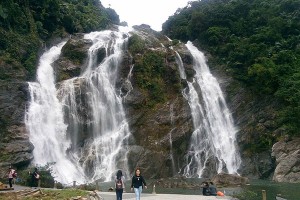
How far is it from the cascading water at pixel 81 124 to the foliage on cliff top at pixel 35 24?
3322mm

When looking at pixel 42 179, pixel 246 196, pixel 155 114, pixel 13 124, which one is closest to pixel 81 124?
pixel 13 124

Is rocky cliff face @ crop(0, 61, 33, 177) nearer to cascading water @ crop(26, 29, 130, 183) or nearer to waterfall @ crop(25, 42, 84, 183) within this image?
waterfall @ crop(25, 42, 84, 183)

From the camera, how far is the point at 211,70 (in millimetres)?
47125

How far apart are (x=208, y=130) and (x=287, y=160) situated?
8.75 m

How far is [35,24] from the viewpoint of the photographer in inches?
1960

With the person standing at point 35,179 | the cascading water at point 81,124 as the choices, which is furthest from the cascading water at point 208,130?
the person standing at point 35,179

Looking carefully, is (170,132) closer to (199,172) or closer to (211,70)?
(199,172)

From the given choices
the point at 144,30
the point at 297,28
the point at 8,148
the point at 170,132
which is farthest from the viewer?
the point at 144,30

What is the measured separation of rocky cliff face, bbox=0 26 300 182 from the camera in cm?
3244

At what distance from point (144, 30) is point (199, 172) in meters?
30.1

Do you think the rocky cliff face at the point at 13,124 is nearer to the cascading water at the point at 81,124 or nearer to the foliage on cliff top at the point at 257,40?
the cascading water at the point at 81,124

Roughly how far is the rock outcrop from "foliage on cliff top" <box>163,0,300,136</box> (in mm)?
1589

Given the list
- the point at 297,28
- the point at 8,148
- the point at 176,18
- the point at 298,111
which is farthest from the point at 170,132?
the point at 176,18

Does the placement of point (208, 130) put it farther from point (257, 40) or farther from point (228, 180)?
point (257, 40)
